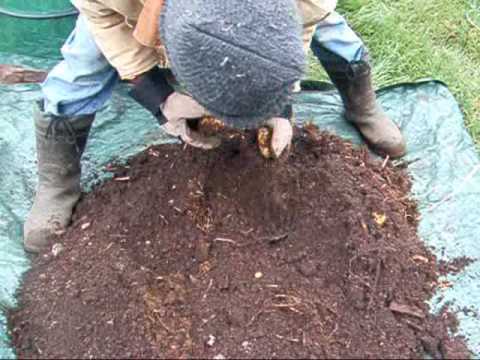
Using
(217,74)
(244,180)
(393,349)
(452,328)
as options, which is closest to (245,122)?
(217,74)

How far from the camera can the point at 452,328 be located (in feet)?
6.06

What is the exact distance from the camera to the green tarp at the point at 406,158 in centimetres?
202

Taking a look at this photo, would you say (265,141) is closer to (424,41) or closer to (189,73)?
(189,73)

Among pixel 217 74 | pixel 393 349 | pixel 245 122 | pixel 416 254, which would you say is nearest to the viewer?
A: pixel 217 74

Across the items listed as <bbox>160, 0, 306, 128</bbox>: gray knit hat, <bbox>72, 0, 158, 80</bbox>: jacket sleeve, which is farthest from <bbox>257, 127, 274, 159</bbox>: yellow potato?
<bbox>160, 0, 306, 128</bbox>: gray knit hat

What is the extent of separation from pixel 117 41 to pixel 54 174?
0.46 metres

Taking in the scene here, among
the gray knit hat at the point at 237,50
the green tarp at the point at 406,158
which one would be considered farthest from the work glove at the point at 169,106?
the green tarp at the point at 406,158

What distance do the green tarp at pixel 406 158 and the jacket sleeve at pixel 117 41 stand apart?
0.53 metres

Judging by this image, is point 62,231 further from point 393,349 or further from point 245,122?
point 393,349

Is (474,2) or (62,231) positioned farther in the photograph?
(474,2)

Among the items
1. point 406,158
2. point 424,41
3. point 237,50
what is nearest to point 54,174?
point 237,50

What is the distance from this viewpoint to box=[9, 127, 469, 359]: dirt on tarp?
172 cm

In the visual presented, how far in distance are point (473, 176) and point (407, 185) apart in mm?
192

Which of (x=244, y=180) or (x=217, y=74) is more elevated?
(x=217, y=74)
